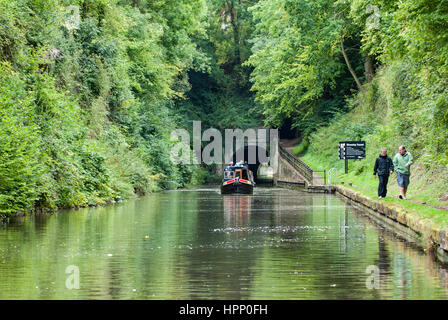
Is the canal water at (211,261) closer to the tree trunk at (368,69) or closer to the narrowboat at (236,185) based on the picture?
the narrowboat at (236,185)

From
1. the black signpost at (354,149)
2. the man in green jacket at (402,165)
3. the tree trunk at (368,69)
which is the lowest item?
the man in green jacket at (402,165)

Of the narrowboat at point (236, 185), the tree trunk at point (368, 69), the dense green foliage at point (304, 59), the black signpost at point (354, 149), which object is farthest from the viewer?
the tree trunk at point (368, 69)

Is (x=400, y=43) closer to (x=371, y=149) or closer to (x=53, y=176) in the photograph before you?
(x=53, y=176)

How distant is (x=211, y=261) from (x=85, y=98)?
84.3ft

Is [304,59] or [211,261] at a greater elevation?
[304,59]

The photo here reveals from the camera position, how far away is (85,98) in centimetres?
3741

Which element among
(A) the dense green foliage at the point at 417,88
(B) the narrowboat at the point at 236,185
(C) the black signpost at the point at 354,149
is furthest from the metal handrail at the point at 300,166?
(B) the narrowboat at the point at 236,185

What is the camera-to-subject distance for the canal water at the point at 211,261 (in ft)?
33.1

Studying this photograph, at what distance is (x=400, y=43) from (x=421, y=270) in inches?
473

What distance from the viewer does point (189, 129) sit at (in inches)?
2788

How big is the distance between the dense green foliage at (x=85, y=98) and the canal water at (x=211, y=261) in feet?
9.93

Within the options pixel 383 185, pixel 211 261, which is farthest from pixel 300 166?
pixel 211 261

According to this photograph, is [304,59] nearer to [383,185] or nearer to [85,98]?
[85,98]
